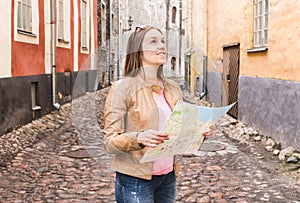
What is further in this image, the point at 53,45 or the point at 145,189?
the point at 53,45

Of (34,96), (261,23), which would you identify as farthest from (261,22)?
(34,96)

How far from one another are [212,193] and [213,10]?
26.2 feet

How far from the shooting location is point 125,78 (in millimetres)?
1800

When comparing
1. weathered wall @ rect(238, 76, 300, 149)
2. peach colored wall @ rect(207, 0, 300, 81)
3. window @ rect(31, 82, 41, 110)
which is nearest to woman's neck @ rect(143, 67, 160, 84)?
peach colored wall @ rect(207, 0, 300, 81)

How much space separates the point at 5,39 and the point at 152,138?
5.80 meters

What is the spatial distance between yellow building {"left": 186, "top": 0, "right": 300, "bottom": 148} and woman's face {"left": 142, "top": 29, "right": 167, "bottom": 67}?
1.09 meters

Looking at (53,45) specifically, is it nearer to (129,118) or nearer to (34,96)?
(34,96)

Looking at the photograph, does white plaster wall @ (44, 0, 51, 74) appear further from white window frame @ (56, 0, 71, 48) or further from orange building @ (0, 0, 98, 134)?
white window frame @ (56, 0, 71, 48)

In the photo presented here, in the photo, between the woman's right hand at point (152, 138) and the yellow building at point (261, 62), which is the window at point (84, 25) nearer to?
the yellow building at point (261, 62)

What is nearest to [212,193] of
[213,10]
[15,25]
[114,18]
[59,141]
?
[59,141]

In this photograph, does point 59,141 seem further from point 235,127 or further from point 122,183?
point 122,183

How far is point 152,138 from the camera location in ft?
5.28

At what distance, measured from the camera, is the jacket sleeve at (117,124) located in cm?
170

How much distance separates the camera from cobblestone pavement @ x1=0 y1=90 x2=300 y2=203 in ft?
13.5
